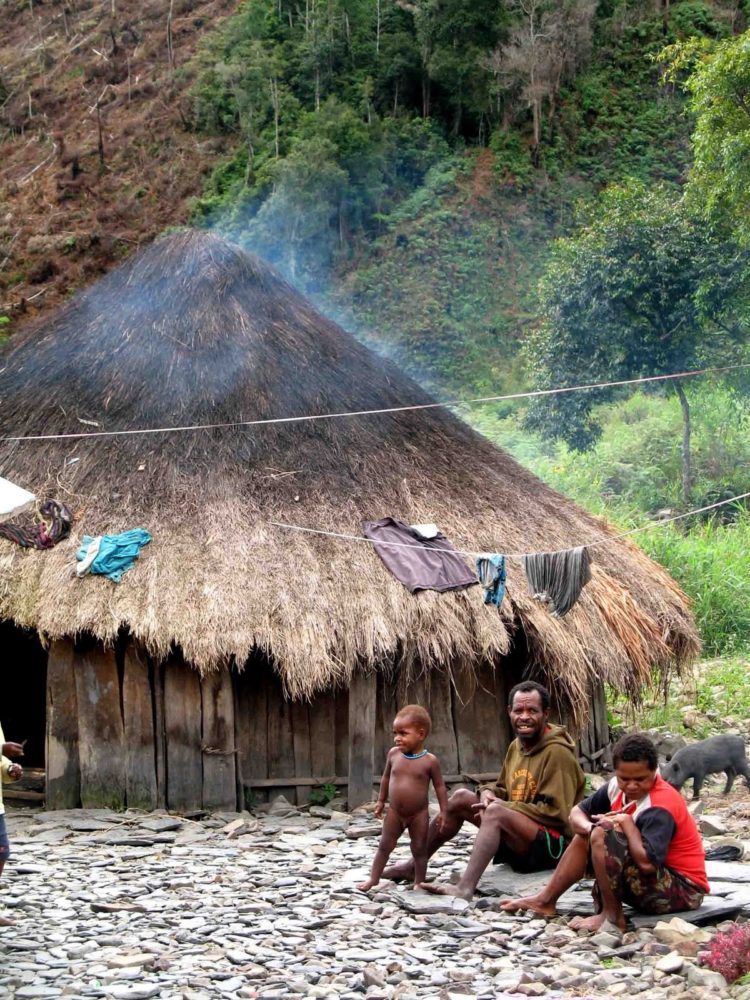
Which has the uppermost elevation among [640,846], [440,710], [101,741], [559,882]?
[440,710]

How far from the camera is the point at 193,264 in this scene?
12023 mm

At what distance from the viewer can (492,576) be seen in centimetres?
893

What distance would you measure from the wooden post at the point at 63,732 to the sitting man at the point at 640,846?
5.06 metres

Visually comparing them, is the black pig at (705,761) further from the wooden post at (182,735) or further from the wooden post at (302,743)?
the wooden post at (182,735)

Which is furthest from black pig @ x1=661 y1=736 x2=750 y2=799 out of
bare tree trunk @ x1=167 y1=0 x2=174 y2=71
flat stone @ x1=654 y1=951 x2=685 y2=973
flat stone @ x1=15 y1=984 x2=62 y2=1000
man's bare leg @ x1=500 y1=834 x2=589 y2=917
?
bare tree trunk @ x1=167 y1=0 x2=174 y2=71

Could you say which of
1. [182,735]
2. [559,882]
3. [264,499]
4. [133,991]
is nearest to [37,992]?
[133,991]

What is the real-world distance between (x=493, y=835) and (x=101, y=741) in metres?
4.31

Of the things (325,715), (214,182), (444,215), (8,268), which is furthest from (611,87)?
(325,715)

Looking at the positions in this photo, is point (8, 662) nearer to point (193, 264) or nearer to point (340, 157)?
point (193, 264)

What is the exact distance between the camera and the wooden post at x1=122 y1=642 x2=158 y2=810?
9.23m

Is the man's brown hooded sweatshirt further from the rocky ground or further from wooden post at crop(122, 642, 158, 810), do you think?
wooden post at crop(122, 642, 158, 810)

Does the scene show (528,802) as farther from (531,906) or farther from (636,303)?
(636,303)

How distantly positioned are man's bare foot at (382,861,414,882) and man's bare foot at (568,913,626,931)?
119cm

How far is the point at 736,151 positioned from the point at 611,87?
86.4 ft
